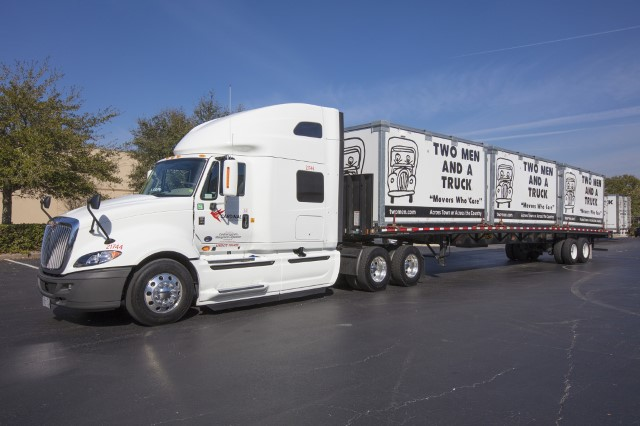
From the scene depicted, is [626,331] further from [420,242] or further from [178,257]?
[178,257]

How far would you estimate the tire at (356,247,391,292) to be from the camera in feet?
33.3

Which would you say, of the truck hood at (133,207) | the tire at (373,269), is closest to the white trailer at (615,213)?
the tire at (373,269)

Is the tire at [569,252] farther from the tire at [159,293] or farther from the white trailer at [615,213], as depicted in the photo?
the tire at [159,293]

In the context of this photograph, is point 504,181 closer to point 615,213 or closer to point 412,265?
point 412,265

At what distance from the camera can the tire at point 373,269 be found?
10.2 m

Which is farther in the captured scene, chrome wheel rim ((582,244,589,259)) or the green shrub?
chrome wheel rim ((582,244,589,259))

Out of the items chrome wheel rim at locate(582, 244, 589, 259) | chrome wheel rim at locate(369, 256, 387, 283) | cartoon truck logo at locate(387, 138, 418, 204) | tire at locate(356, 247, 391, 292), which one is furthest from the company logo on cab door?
chrome wheel rim at locate(582, 244, 589, 259)

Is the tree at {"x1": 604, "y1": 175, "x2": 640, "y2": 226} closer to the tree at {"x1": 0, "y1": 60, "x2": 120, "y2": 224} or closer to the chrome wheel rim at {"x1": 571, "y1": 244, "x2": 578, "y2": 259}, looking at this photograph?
the chrome wheel rim at {"x1": 571, "y1": 244, "x2": 578, "y2": 259}

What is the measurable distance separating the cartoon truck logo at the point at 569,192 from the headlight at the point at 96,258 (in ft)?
51.9

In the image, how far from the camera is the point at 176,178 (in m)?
7.82

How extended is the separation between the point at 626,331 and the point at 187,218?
21.4 ft

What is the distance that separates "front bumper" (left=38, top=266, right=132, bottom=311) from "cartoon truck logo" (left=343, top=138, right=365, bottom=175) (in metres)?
5.57

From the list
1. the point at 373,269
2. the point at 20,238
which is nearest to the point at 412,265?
the point at 373,269

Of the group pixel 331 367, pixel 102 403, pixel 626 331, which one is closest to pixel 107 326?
pixel 102 403
